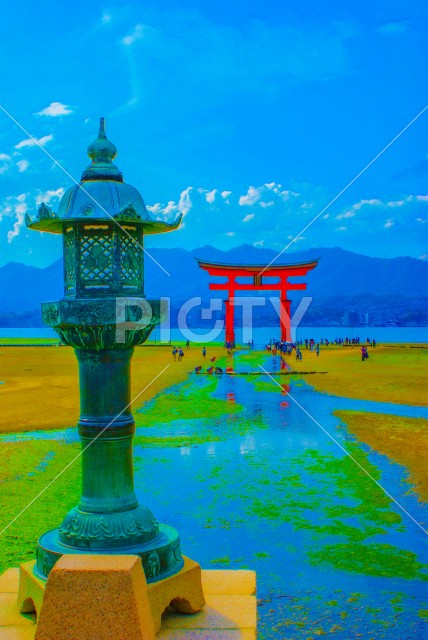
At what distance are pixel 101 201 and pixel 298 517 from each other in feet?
19.7

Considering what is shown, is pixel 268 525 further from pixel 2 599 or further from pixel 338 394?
pixel 338 394

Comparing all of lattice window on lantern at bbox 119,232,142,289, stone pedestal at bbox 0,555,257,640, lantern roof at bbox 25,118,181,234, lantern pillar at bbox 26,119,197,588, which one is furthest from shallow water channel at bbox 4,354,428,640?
lantern roof at bbox 25,118,181,234

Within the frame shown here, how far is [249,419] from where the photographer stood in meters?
17.1

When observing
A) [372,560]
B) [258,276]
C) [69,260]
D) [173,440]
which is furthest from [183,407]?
[258,276]

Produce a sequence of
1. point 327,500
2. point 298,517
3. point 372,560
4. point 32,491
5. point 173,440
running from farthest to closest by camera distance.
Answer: point 173,440 < point 32,491 < point 327,500 < point 298,517 < point 372,560

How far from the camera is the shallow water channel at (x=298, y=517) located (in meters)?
5.96

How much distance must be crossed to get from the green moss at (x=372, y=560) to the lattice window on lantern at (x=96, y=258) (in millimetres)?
4661

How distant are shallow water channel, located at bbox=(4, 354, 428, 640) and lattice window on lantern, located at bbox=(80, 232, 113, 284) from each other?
359cm

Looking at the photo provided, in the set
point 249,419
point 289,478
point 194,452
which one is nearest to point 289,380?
point 249,419

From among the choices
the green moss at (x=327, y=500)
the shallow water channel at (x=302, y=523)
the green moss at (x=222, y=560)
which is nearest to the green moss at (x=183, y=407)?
the shallow water channel at (x=302, y=523)

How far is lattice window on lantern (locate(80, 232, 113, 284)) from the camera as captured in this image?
374 cm

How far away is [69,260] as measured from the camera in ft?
12.7

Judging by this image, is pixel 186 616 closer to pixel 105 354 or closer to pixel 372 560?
pixel 105 354

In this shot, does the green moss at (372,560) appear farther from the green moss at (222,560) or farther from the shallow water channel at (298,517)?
the green moss at (222,560)
